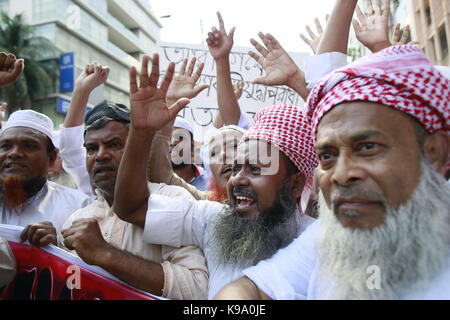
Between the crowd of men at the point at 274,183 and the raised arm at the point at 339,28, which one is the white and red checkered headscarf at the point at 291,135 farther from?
the raised arm at the point at 339,28

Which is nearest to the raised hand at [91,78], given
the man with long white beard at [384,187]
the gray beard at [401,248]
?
the man with long white beard at [384,187]

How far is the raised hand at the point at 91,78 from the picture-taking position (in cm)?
310

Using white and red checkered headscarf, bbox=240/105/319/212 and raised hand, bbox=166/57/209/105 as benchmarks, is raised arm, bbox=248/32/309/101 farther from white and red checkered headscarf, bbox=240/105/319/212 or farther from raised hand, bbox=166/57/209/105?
raised hand, bbox=166/57/209/105

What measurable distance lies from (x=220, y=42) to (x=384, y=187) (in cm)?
219

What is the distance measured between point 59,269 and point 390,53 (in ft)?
6.20

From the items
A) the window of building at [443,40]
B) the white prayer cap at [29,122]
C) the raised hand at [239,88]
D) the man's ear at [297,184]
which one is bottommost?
the man's ear at [297,184]

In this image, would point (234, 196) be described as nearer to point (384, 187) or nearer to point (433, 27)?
point (384, 187)

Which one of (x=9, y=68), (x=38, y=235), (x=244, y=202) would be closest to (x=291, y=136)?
(x=244, y=202)

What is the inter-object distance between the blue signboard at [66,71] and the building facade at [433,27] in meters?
23.9

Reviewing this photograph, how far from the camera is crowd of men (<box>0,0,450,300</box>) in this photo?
1.34 meters

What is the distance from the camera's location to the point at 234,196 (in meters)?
2.25

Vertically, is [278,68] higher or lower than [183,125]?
higher

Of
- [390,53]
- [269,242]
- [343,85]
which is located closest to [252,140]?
[269,242]

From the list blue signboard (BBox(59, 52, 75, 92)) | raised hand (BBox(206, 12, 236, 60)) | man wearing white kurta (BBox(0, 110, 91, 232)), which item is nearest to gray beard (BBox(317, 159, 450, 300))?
raised hand (BBox(206, 12, 236, 60))
